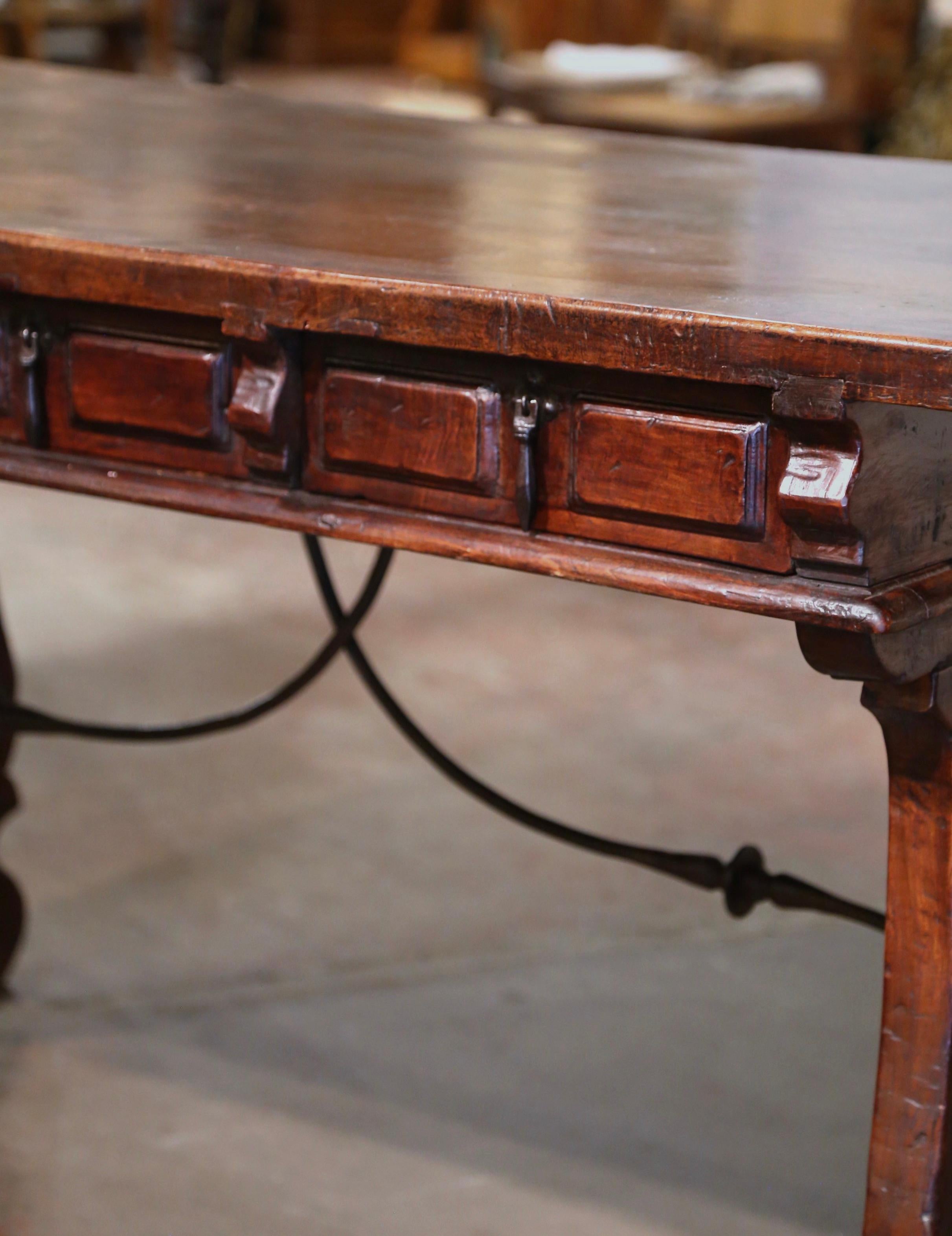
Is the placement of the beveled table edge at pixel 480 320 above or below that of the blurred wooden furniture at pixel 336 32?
above

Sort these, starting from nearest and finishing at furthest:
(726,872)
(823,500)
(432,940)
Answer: (823,500), (726,872), (432,940)

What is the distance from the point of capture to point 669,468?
108cm

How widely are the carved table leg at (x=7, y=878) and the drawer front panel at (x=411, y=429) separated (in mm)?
864

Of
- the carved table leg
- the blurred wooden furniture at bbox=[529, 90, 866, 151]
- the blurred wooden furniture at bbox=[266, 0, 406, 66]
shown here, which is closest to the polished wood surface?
the carved table leg

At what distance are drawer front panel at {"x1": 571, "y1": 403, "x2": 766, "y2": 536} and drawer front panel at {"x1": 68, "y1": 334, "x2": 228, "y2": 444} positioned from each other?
266 millimetres

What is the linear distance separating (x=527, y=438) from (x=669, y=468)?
0.09m

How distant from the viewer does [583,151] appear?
5.61 feet

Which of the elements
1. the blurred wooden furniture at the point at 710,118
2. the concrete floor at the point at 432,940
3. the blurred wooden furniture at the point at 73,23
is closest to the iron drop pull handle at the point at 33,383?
the concrete floor at the point at 432,940

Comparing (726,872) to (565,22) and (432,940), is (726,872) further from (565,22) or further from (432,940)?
(565,22)

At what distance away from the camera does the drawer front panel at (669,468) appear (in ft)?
3.47

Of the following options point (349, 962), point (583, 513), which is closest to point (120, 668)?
point (349, 962)

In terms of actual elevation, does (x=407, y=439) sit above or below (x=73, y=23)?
above

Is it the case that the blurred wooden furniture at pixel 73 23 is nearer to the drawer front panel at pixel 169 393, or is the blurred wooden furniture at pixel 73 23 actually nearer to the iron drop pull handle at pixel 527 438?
the drawer front panel at pixel 169 393

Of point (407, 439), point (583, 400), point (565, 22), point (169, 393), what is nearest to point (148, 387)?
point (169, 393)
